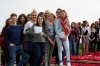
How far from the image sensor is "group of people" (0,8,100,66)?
1072 cm

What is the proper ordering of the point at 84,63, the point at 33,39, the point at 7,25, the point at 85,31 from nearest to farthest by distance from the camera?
the point at 33,39 < the point at 7,25 < the point at 84,63 < the point at 85,31

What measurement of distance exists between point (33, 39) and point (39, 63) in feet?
2.85

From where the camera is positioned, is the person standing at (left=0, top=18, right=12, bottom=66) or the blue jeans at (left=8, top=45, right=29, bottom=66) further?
the person standing at (left=0, top=18, right=12, bottom=66)

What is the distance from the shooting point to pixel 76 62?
42.7 feet

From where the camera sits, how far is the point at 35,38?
10703 millimetres

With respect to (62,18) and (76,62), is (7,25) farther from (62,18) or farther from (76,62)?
(76,62)

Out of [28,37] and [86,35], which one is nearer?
[28,37]

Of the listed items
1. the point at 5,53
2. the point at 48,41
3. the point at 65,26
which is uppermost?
the point at 65,26

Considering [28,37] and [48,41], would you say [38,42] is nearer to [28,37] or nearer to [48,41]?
[28,37]

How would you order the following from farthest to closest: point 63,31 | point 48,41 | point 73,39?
1. point 73,39
2. point 63,31
3. point 48,41

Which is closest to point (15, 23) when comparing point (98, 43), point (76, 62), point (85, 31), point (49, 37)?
point (49, 37)

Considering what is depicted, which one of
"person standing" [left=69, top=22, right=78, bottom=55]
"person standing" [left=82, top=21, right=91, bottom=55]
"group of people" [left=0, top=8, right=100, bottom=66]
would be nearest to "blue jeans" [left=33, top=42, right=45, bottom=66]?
"group of people" [left=0, top=8, right=100, bottom=66]

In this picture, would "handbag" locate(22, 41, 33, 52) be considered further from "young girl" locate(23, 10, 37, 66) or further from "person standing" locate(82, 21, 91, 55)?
"person standing" locate(82, 21, 91, 55)

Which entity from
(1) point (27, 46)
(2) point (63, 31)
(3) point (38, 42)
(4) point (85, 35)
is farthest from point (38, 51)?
(4) point (85, 35)
